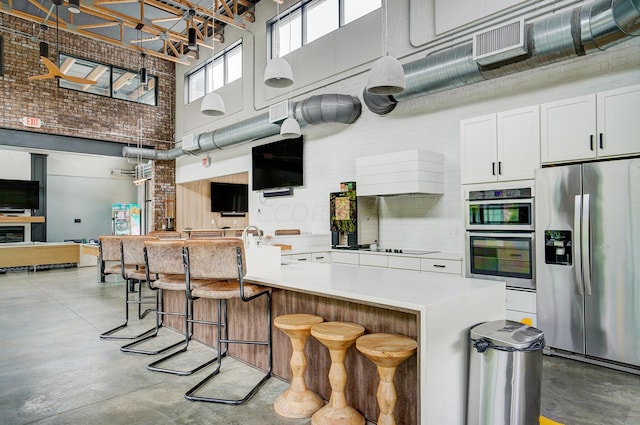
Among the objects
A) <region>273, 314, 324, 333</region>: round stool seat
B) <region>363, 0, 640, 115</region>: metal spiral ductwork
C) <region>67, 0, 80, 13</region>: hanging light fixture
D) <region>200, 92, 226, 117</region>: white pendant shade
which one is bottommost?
<region>273, 314, 324, 333</region>: round stool seat

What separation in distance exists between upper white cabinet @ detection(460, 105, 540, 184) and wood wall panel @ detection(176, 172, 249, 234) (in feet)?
28.0

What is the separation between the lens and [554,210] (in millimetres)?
3697

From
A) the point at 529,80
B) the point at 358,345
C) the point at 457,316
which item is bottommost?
the point at 358,345

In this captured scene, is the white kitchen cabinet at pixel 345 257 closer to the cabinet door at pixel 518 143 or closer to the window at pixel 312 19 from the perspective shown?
the cabinet door at pixel 518 143

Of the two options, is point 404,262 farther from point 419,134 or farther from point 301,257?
point 419,134

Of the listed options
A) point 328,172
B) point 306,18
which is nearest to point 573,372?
point 328,172

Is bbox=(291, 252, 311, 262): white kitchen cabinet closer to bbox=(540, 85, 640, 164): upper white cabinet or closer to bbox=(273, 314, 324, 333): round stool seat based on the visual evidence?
bbox=(273, 314, 324, 333): round stool seat

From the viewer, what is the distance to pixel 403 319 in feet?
7.73

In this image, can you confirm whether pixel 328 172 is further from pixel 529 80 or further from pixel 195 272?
pixel 195 272

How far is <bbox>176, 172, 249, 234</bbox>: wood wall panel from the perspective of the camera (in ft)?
40.0

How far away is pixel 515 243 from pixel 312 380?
8.09 feet

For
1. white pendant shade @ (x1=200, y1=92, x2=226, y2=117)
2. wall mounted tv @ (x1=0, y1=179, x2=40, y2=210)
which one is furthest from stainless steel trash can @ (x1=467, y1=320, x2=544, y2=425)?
wall mounted tv @ (x1=0, y1=179, x2=40, y2=210)

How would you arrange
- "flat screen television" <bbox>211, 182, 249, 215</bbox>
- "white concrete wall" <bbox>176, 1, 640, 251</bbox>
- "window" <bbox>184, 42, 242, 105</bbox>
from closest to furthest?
1. "white concrete wall" <bbox>176, 1, 640, 251</bbox>
2. "window" <bbox>184, 42, 242, 105</bbox>
3. "flat screen television" <bbox>211, 182, 249, 215</bbox>

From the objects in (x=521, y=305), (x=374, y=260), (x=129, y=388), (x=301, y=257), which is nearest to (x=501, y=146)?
(x=521, y=305)
